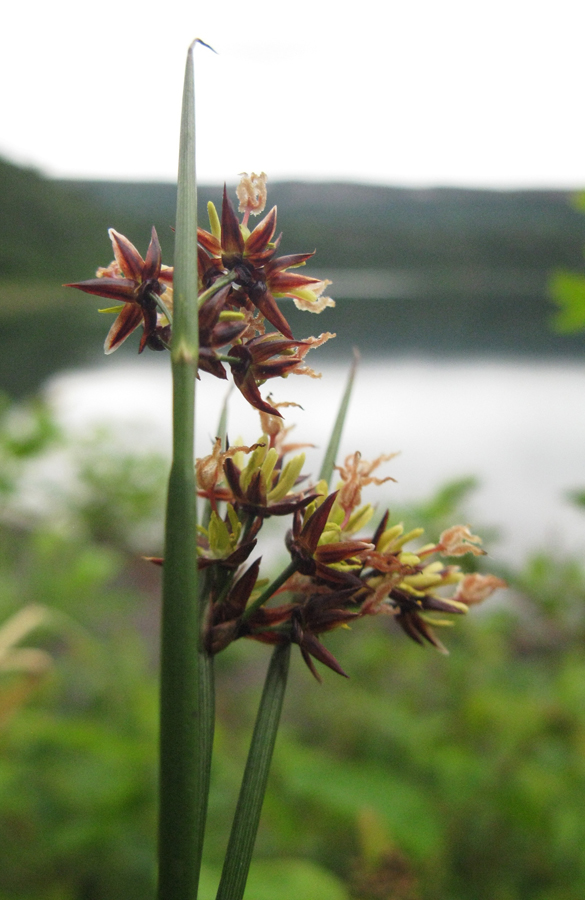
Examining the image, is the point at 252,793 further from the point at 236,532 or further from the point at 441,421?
the point at 441,421

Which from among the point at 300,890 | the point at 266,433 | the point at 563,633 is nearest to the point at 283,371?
the point at 266,433

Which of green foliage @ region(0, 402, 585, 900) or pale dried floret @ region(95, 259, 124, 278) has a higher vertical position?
pale dried floret @ region(95, 259, 124, 278)

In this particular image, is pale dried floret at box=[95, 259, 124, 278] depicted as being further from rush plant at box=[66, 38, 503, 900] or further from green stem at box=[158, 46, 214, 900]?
green stem at box=[158, 46, 214, 900]

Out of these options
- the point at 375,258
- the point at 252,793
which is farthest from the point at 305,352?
the point at 375,258

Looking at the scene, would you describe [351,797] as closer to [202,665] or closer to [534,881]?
[534,881]

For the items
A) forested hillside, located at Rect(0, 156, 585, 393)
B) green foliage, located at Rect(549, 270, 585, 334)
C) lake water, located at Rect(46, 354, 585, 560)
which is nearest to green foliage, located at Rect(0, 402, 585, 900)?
green foliage, located at Rect(549, 270, 585, 334)

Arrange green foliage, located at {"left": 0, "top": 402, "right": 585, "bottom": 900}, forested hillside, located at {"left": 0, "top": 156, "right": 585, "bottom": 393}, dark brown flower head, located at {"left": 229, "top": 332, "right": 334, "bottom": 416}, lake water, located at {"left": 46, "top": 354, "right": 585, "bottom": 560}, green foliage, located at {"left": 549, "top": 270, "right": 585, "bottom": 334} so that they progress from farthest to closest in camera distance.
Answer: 1. forested hillside, located at {"left": 0, "top": 156, "right": 585, "bottom": 393}
2. lake water, located at {"left": 46, "top": 354, "right": 585, "bottom": 560}
3. green foliage, located at {"left": 0, "top": 402, "right": 585, "bottom": 900}
4. green foliage, located at {"left": 549, "top": 270, "right": 585, "bottom": 334}
5. dark brown flower head, located at {"left": 229, "top": 332, "right": 334, "bottom": 416}
